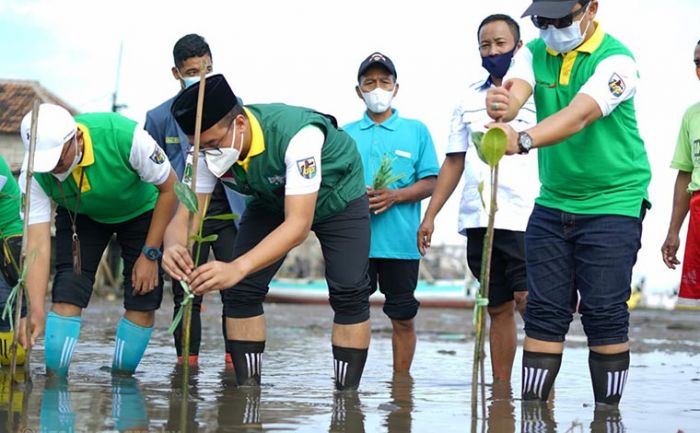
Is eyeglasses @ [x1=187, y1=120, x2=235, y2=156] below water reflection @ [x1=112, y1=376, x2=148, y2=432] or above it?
above

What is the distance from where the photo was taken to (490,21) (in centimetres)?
605

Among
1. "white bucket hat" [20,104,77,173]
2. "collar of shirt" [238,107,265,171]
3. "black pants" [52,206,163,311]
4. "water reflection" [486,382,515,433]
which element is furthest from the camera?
"black pants" [52,206,163,311]

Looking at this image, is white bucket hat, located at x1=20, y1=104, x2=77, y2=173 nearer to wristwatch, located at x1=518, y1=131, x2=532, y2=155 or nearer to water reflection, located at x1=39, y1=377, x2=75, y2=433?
water reflection, located at x1=39, y1=377, x2=75, y2=433

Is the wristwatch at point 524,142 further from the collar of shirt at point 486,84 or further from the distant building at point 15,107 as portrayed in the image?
the distant building at point 15,107

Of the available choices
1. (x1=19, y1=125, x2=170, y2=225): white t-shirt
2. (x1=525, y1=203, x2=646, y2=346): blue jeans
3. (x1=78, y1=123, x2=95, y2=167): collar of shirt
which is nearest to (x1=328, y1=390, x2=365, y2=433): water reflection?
(x1=525, y1=203, x2=646, y2=346): blue jeans

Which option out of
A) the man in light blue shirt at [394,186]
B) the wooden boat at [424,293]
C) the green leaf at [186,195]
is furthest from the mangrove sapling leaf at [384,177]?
the wooden boat at [424,293]

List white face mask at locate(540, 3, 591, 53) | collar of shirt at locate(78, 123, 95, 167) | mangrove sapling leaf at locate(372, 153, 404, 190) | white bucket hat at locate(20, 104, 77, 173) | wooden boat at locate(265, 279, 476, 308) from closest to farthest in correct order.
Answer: white face mask at locate(540, 3, 591, 53) < white bucket hat at locate(20, 104, 77, 173) < collar of shirt at locate(78, 123, 95, 167) < mangrove sapling leaf at locate(372, 153, 404, 190) < wooden boat at locate(265, 279, 476, 308)

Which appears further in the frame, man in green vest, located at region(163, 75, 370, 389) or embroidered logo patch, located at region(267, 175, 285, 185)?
embroidered logo patch, located at region(267, 175, 285, 185)

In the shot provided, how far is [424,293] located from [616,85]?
33.8 m

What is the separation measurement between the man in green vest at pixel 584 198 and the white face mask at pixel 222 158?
124 centimetres

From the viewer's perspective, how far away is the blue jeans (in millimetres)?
4500

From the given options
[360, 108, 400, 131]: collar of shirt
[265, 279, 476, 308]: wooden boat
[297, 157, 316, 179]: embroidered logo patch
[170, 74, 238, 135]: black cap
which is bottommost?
[265, 279, 476, 308]: wooden boat

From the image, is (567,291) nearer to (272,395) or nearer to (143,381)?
(272,395)

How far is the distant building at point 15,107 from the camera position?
2500cm
